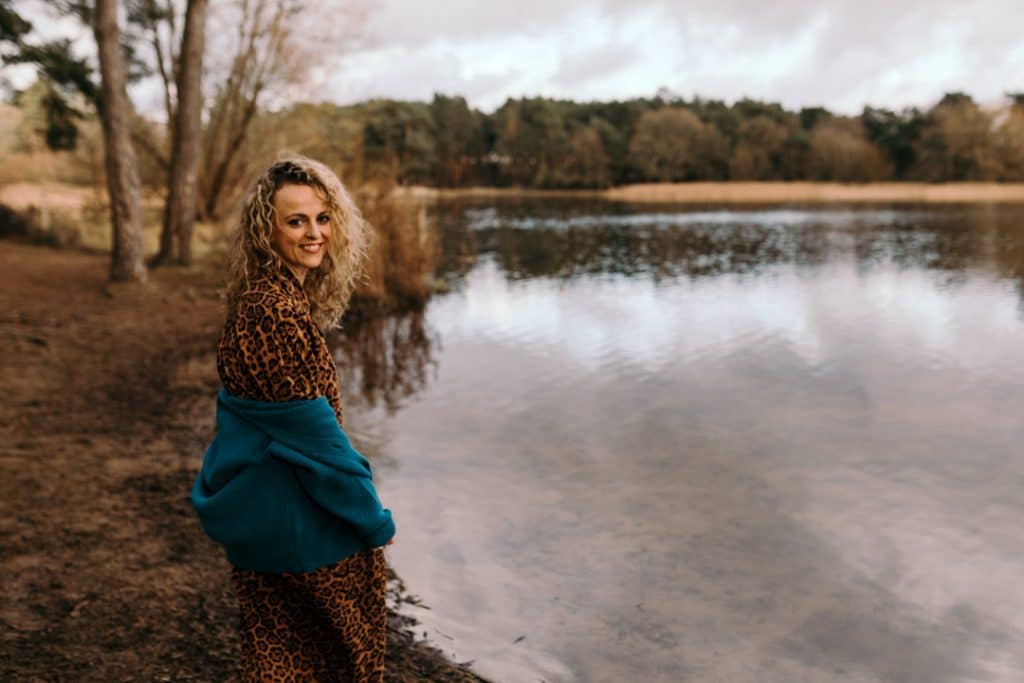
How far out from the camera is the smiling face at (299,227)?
225 centimetres

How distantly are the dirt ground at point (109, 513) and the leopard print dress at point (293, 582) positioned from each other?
140 centimetres

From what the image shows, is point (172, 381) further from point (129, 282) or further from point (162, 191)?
point (162, 191)

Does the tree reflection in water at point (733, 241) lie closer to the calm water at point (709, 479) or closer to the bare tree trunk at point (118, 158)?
the calm water at point (709, 479)

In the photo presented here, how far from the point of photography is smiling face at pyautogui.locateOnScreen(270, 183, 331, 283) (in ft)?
7.38

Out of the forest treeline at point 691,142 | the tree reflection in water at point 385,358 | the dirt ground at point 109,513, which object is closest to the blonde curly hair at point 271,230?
the dirt ground at point 109,513

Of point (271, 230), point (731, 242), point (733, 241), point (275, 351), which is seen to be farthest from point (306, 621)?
point (733, 241)

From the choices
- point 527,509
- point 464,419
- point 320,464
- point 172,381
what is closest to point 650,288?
point 464,419

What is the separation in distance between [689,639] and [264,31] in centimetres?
1690

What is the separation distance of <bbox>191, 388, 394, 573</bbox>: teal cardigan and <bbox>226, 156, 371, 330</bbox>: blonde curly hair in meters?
0.32

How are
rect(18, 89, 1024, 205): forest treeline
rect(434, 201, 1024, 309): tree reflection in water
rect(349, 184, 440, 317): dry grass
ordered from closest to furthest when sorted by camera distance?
rect(349, 184, 440, 317): dry grass, rect(434, 201, 1024, 309): tree reflection in water, rect(18, 89, 1024, 205): forest treeline

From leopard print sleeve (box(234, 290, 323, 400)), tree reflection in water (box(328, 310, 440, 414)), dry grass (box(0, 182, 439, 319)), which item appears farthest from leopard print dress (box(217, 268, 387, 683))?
dry grass (box(0, 182, 439, 319))

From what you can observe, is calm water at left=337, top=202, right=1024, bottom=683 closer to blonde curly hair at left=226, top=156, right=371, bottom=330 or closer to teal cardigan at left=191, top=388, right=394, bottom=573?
teal cardigan at left=191, top=388, right=394, bottom=573

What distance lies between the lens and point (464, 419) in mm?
8656

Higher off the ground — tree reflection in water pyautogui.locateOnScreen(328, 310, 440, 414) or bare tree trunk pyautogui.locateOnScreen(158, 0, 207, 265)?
bare tree trunk pyautogui.locateOnScreen(158, 0, 207, 265)
